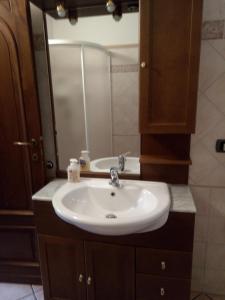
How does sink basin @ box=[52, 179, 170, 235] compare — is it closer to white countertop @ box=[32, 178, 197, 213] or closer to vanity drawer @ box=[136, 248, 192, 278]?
white countertop @ box=[32, 178, 197, 213]

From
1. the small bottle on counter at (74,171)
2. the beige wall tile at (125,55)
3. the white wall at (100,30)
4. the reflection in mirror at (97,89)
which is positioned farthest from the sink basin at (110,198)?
the white wall at (100,30)

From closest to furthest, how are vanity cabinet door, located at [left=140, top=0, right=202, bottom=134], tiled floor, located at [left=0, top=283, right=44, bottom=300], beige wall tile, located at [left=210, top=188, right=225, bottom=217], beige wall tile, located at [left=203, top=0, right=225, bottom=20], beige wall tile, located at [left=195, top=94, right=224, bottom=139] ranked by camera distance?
vanity cabinet door, located at [left=140, top=0, right=202, bottom=134]
beige wall tile, located at [left=203, top=0, right=225, bottom=20]
beige wall tile, located at [left=195, top=94, right=224, bottom=139]
beige wall tile, located at [left=210, top=188, right=225, bottom=217]
tiled floor, located at [left=0, top=283, right=44, bottom=300]

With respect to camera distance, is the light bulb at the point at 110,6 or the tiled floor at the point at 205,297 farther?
the tiled floor at the point at 205,297

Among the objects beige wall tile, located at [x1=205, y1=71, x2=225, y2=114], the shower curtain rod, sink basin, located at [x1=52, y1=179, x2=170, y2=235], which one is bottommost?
sink basin, located at [x1=52, y1=179, x2=170, y2=235]

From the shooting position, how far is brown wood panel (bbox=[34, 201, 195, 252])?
110cm

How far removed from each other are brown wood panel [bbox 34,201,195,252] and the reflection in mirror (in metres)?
0.40

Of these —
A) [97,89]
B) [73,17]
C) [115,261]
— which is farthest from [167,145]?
[73,17]

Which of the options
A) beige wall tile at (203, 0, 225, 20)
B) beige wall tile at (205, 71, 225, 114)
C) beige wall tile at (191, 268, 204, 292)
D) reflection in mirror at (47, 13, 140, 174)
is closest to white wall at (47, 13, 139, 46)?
reflection in mirror at (47, 13, 140, 174)

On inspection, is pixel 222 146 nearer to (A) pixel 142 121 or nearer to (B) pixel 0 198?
(A) pixel 142 121

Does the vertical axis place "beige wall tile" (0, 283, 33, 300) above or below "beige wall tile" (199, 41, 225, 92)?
below

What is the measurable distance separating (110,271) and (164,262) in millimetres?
310

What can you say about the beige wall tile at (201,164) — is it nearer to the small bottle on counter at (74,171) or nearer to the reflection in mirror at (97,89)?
the reflection in mirror at (97,89)

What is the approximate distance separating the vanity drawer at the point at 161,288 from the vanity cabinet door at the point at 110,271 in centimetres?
5

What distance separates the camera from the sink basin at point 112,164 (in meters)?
1.43
